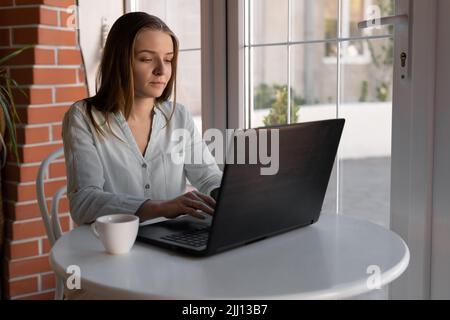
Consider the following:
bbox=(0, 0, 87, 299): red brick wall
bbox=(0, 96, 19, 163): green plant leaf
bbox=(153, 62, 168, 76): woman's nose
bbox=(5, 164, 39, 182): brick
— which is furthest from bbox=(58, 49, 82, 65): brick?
bbox=(153, 62, 168, 76): woman's nose

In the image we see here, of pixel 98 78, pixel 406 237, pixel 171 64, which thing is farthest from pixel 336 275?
pixel 98 78

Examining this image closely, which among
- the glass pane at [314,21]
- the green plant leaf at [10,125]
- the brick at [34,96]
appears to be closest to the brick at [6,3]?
the brick at [34,96]

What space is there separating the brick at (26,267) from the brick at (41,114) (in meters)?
0.58

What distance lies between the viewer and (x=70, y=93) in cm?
248

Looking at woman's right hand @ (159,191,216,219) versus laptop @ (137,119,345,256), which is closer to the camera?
laptop @ (137,119,345,256)

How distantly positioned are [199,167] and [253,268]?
30.6 inches

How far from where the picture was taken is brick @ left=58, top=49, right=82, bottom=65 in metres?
2.43

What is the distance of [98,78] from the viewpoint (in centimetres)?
174

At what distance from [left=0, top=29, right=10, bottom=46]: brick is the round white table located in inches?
55.8

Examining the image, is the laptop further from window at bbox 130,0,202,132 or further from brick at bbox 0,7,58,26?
brick at bbox 0,7,58,26

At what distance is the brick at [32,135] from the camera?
2.35 metres

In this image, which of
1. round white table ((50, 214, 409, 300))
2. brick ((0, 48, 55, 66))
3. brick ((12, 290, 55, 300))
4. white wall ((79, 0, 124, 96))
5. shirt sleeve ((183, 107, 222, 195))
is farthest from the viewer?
white wall ((79, 0, 124, 96))

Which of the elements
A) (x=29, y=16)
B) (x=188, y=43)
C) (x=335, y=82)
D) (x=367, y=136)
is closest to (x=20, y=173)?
(x=29, y=16)
